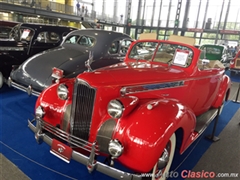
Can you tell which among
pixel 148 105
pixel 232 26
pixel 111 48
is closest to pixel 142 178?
pixel 148 105

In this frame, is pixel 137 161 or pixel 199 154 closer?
pixel 137 161

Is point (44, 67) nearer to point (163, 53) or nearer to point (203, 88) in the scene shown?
point (163, 53)

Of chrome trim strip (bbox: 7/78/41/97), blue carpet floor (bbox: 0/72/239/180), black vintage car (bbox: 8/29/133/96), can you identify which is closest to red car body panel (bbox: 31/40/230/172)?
blue carpet floor (bbox: 0/72/239/180)

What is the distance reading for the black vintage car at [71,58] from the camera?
4418mm

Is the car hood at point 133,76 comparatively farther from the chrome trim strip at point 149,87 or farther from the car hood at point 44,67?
the car hood at point 44,67

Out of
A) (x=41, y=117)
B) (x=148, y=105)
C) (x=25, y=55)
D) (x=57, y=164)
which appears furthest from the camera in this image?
(x=25, y=55)

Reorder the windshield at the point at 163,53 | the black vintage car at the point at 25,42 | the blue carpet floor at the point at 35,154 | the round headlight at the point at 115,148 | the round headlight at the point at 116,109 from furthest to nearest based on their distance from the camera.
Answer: the black vintage car at the point at 25,42 < the windshield at the point at 163,53 < the blue carpet floor at the point at 35,154 < the round headlight at the point at 116,109 < the round headlight at the point at 115,148

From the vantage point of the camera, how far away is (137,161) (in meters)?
1.83

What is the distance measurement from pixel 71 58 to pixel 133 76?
2800 millimetres

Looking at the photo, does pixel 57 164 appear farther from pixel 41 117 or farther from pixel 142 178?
pixel 142 178

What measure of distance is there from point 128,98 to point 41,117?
3.86 feet

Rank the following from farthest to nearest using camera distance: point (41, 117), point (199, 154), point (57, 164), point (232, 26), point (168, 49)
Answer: point (232, 26)
point (168, 49)
point (199, 154)
point (57, 164)
point (41, 117)

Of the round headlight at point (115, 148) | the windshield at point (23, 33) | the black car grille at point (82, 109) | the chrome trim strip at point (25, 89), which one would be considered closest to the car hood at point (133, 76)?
the black car grille at point (82, 109)

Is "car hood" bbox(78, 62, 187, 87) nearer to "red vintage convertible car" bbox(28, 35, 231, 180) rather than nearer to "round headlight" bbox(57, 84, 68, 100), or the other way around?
Answer: "red vintage convertible car" bbox(28, 35, 231, 180)
